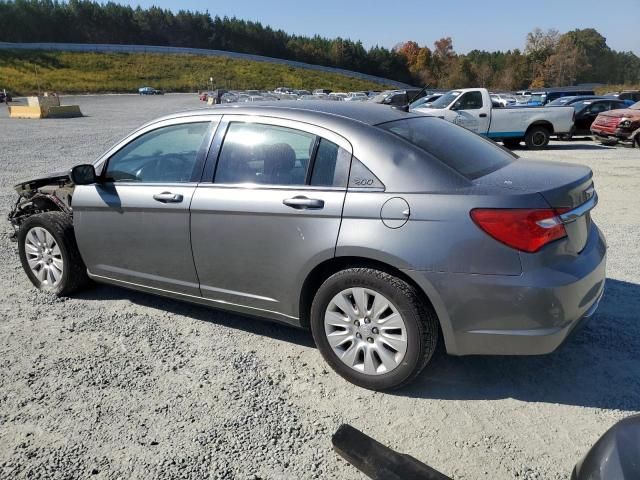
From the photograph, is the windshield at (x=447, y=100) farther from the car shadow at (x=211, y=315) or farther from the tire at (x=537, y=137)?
the car shadow at (x=211, y=315)

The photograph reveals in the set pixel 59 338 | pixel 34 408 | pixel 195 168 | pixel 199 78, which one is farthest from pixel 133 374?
pixel 199 78

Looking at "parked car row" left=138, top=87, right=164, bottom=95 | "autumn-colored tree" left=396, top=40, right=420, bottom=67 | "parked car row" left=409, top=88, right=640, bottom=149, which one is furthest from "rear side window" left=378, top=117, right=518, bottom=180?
"autumn-colored tree" left=396, top=40, right=420, bottom=67

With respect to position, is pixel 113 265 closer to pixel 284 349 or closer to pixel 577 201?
pixel 284 349

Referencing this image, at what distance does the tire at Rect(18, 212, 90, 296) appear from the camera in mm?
4449

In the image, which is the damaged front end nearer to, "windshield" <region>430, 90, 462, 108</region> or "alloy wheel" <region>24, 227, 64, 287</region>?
"alloy wheel" <region>24, 227, 64, 287</region>

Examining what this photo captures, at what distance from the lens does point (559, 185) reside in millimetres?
2889

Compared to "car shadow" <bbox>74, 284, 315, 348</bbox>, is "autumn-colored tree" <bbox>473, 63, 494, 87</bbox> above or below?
above

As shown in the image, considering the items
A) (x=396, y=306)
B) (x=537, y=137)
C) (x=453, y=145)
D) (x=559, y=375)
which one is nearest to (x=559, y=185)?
(x=453, y=145)

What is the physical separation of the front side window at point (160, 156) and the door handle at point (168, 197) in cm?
13

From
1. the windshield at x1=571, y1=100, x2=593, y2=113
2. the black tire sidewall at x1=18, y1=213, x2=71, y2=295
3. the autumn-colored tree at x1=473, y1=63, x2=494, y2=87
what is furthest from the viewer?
the autumn-colored tree at x1=473, y1=63, x2=494, y2=87

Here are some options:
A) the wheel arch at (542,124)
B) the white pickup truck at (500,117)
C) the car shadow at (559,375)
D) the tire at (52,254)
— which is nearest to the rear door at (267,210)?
the car shadow at (559,375)

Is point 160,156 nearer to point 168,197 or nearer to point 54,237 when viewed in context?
point 168,197

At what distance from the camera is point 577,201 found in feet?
9.66

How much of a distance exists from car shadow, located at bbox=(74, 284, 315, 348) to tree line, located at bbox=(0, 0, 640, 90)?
358 feet
